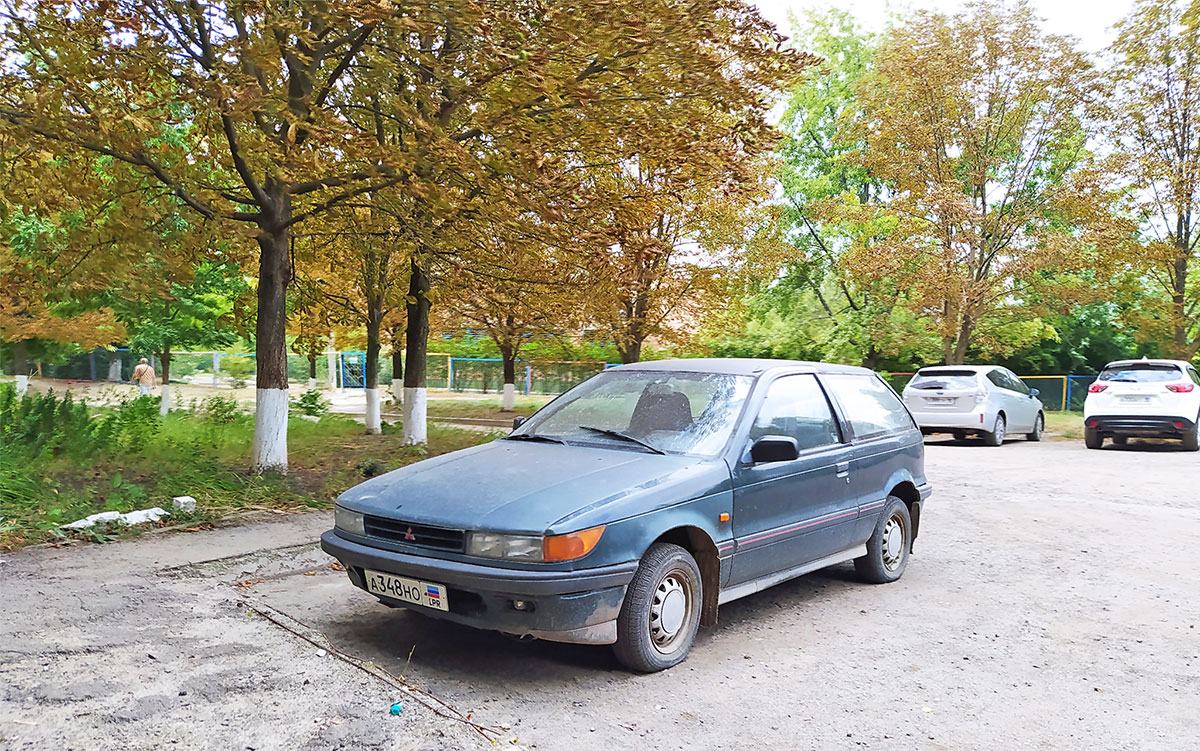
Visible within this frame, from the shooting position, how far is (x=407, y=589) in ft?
14.0

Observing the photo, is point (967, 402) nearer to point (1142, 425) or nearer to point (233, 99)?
point (1142, 425)

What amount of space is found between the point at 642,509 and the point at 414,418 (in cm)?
976

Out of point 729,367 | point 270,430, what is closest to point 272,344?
point 270,430

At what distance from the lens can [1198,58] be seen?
19.9 meters

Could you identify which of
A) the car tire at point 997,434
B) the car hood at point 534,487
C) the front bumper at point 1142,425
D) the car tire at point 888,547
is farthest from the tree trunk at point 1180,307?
the car hood at point 534,487

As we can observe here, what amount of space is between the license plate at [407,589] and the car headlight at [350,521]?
8.6 inches

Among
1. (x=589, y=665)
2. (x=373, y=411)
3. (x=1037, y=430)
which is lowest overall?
(x=589, y=665)

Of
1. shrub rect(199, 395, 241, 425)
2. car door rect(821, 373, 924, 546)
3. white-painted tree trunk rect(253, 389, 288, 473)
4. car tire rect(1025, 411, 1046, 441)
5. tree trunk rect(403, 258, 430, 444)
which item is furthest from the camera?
car tire rect(1025, 411, 1046, 441)

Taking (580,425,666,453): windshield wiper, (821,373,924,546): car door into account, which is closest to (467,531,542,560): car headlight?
(580,425,666,453): windshield wiper

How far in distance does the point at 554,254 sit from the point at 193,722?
9.06 m

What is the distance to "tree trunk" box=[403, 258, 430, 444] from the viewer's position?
13.5 metres

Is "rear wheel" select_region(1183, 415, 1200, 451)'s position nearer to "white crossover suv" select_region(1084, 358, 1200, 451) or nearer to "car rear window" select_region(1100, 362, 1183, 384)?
"white crossover suv" select_region(1084, 358, 1200, 451)

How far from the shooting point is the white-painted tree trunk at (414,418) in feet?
44.3

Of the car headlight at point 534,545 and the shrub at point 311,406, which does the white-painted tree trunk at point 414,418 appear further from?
the car headlight at point 534,545
